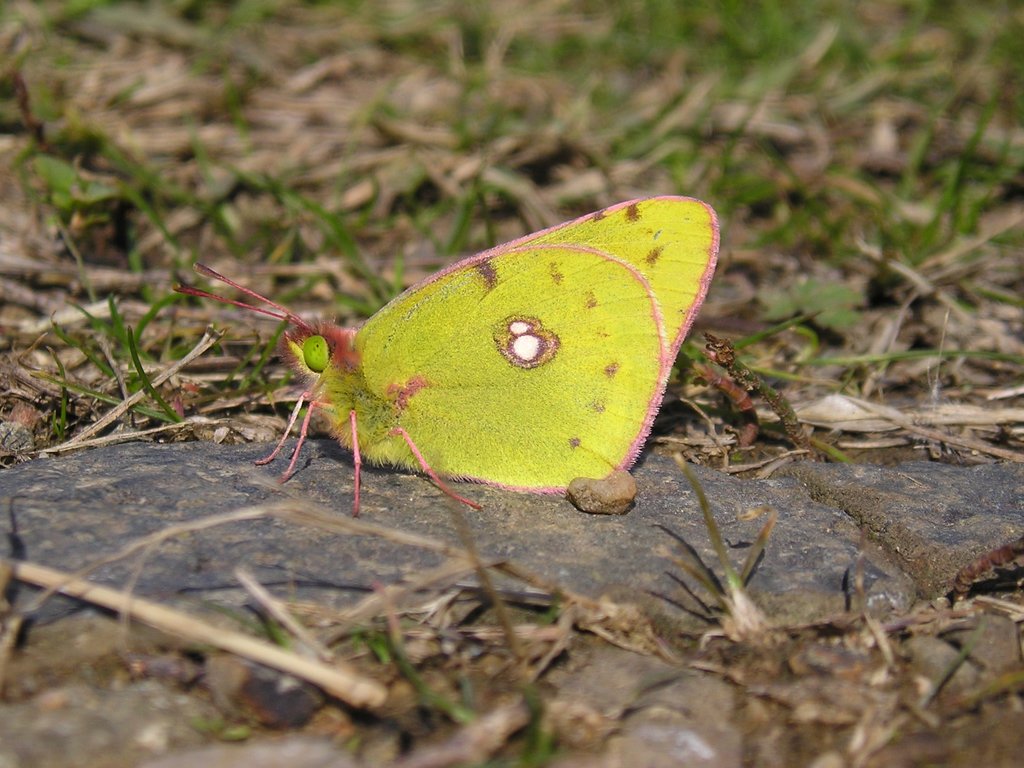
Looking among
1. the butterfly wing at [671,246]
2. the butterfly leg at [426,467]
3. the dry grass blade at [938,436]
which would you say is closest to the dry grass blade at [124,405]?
the butterfly leg at [426,467]

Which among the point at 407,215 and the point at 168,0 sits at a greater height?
the point at 168,0

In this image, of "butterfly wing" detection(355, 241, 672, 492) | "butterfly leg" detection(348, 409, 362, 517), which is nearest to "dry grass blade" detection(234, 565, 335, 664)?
"butterfly leg" detection(348, 409, 362, 517)

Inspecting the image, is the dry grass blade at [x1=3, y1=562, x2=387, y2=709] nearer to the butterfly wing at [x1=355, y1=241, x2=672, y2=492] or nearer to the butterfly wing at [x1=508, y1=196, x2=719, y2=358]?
the butterfly wing at [x1=355, y1=241, x2=672, y2=492]

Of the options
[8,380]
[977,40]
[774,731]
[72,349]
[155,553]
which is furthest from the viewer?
[977,40]

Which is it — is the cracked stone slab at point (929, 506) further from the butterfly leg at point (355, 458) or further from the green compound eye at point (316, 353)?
the green compound eye at point (316, 353)

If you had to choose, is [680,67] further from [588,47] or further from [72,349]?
[72,349]

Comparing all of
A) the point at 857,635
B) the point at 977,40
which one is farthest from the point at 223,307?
the point at 977,40

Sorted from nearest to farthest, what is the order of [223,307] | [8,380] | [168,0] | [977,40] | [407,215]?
[8,380] → [223,307] → [407,215] → [168,0] → [977,40]
